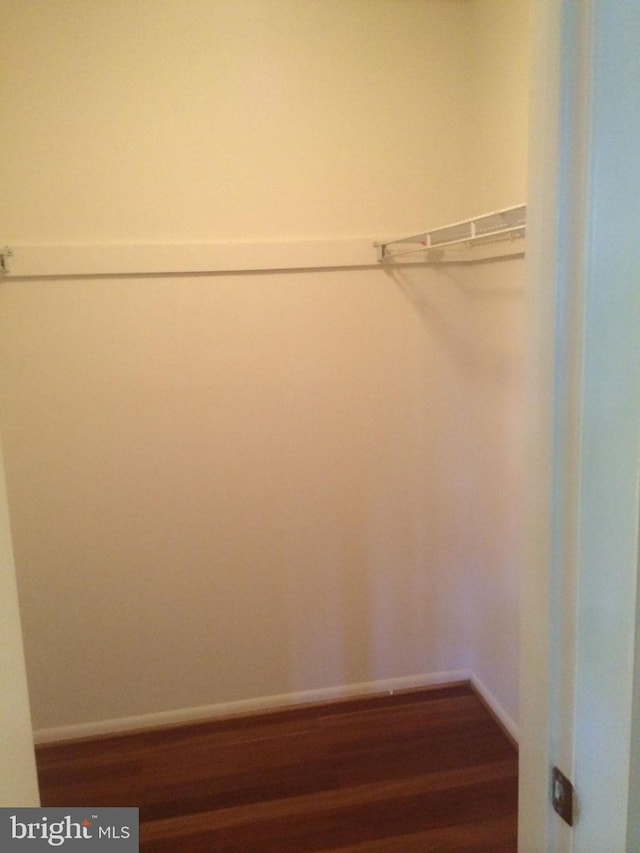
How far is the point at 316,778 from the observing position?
7.07ft

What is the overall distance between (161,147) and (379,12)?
89cm

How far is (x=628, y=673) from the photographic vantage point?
68cm

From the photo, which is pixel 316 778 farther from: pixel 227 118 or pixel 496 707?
pixel 227 118

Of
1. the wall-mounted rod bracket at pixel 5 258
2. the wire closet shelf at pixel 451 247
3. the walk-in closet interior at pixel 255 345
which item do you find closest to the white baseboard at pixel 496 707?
the walk-in closet interior at pixel 255 345

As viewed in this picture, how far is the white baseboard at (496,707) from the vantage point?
231cm

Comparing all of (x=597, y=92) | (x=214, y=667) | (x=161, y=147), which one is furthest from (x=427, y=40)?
(x=214, y=667)

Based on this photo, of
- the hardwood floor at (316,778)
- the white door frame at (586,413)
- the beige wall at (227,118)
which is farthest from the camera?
the beige wall at (227,118)

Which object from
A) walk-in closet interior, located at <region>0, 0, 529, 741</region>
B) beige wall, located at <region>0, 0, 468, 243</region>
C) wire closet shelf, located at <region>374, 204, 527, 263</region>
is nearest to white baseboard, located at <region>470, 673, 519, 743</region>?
walk-in closet interior, located at <region>0, 0, 529, 741</region>

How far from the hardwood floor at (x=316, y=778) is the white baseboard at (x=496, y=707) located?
0.12ft

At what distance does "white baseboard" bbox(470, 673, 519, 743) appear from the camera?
7.59 feet

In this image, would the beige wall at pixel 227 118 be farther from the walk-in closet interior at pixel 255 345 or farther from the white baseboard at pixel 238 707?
the white baseboard at pixel 238 707

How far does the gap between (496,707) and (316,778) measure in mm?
754

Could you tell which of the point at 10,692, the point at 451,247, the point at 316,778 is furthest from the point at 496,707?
the point at 10,692

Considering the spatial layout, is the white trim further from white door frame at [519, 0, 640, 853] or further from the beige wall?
white door frame at [519, 0, 640, 853]
